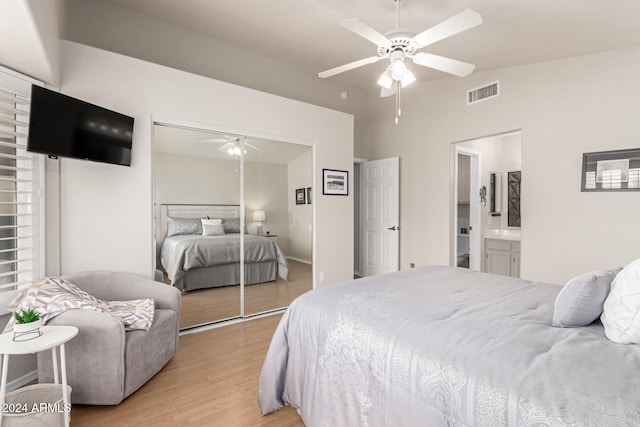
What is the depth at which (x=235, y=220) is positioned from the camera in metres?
3.45

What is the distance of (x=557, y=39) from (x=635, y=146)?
4.07 feet

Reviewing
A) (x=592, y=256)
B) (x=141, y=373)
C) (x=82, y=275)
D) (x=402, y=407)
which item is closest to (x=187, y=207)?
(x=82, y=275)

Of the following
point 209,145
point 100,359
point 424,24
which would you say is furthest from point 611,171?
point 100,359

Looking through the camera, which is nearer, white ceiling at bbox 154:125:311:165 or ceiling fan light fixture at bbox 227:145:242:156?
white ceiling at bbox 154:125:311:165

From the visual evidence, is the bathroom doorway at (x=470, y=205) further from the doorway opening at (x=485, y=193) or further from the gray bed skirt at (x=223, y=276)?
the gray bed skirt at (x=223, y=276)

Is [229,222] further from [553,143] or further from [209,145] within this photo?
[553,143]

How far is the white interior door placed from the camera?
4789 millimetres

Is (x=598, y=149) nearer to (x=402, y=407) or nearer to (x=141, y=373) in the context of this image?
(x=402, y=407)

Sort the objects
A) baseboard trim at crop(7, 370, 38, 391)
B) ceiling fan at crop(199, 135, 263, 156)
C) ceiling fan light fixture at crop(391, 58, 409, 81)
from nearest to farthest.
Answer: baseboard trim at crop(7, 370, 38, 391), ceiling fan light fixture at crop(391, 58, 409, 81), ceiling fan at crop(199, 135, 263, 156)

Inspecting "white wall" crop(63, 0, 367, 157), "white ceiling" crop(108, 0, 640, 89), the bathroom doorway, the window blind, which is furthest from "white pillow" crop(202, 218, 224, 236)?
the bathroom doorway

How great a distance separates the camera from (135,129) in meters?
2.79

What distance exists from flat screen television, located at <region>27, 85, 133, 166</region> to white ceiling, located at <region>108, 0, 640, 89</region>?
143 cm

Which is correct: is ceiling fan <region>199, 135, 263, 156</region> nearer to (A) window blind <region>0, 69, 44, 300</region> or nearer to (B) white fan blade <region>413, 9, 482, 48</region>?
(A) window blind <region>0, 69, 44, 300</region>

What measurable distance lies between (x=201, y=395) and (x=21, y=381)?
132cm
